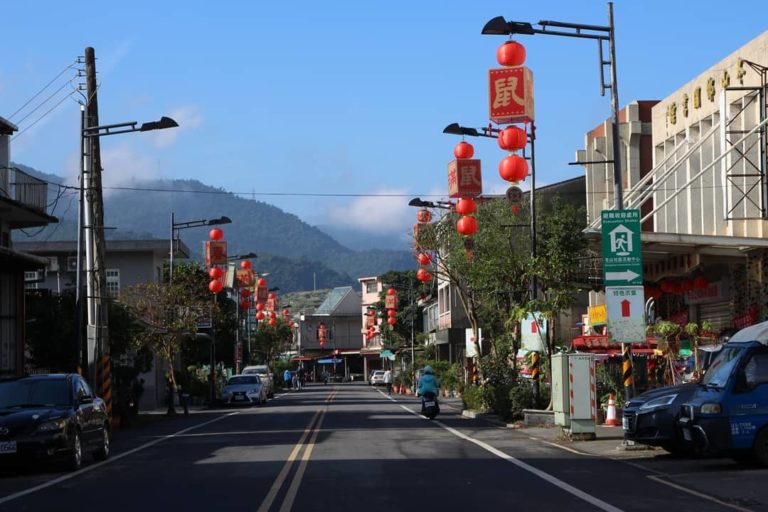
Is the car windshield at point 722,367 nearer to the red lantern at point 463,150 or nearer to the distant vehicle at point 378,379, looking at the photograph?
the red lantern at point 463,150

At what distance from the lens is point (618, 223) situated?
69.9 ft

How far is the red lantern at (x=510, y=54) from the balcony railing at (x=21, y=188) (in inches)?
591

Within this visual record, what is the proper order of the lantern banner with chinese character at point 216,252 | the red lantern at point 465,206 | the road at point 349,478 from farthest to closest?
the lantern banner with chinese character at point 216,252, the red lantern at point 465,206, the road at point 349,478

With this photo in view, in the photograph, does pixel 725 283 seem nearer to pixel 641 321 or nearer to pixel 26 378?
pixel 641 321

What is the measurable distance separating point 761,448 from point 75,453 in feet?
37.9

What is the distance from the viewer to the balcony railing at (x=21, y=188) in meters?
31.6

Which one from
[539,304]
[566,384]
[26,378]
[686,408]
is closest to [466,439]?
[566,384]

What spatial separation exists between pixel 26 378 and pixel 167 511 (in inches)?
342

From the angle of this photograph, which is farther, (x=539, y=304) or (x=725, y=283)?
(x=725, y=283)

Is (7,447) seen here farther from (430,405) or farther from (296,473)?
(430,405)

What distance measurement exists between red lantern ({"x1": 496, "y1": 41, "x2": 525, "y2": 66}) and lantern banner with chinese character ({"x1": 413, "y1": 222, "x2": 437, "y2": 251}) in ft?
70.1

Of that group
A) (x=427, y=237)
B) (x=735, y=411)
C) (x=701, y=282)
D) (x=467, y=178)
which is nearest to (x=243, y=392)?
(x=427, y=237)

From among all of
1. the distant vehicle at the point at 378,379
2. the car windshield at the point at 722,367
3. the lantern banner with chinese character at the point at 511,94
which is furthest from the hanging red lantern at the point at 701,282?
the distant vehicle at the point at 378,379

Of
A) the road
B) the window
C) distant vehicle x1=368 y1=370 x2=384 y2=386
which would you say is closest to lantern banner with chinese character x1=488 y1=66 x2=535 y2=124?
the road
